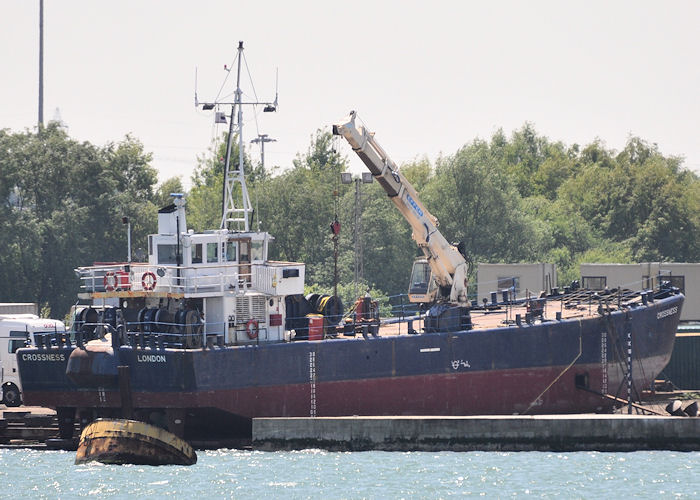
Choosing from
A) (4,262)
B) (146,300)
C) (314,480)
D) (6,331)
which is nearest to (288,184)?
(4,262)

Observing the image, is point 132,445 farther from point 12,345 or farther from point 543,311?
point 543,311

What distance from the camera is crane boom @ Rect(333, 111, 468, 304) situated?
42.3 metres

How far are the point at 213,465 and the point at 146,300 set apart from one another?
6.49 meters

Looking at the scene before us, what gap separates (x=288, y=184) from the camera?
3351 inches

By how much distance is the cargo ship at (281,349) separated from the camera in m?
38.5

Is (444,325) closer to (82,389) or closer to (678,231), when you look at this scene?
(82,389)

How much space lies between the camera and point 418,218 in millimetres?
43531

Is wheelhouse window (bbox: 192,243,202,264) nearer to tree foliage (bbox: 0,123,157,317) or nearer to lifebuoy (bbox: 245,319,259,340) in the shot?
lifebuoy (bbox: 245,319,259,340)

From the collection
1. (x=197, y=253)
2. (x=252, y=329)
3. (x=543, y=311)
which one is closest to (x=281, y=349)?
(x=252, y=329)

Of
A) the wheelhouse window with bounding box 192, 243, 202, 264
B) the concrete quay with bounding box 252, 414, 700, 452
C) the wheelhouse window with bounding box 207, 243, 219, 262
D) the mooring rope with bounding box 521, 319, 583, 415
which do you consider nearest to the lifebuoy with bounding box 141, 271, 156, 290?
the wheelhouse window with bounding box 192, 243, 202, 264

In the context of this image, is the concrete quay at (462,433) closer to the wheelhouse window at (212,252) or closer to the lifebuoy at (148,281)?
the lifebuoy at (148,281)

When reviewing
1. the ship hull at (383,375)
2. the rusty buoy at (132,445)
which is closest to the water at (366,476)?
the rusty buoy at (132,445)

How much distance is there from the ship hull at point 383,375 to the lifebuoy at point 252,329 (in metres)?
0.86

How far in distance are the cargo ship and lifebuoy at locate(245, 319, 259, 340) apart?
29 millimetres
